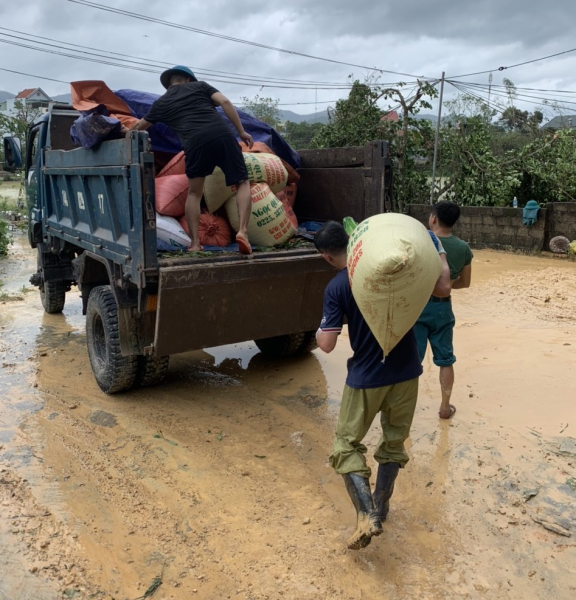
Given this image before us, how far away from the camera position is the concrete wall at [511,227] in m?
10.6

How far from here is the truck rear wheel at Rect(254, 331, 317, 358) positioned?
5.13 m

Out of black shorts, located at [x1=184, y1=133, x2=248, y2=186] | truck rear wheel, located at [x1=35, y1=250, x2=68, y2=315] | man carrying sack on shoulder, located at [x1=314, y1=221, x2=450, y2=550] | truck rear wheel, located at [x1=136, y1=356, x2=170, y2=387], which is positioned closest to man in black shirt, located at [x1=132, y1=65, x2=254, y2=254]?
black shorts, located at [x1=184, y1=133, x2=248, y2=186]

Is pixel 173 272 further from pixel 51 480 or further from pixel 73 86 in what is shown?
pixel 73 86

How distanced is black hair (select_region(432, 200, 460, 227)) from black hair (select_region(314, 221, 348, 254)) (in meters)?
1.29

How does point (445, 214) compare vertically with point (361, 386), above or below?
above

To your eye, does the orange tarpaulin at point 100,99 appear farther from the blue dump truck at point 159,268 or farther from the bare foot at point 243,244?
the bare foot at point 243,244

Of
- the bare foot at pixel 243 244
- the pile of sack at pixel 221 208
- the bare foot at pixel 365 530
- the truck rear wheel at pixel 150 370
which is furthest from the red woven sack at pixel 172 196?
the bare foot at pixel 365 530

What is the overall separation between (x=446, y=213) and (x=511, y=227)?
8.32 metres

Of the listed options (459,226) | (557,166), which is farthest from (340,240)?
(557,166)

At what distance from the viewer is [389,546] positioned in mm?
2650

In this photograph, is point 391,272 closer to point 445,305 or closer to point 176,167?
point 445,305

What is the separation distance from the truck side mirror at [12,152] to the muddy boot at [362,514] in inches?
213

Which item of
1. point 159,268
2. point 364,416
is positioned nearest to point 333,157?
point 159,268

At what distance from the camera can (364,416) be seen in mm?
2551
